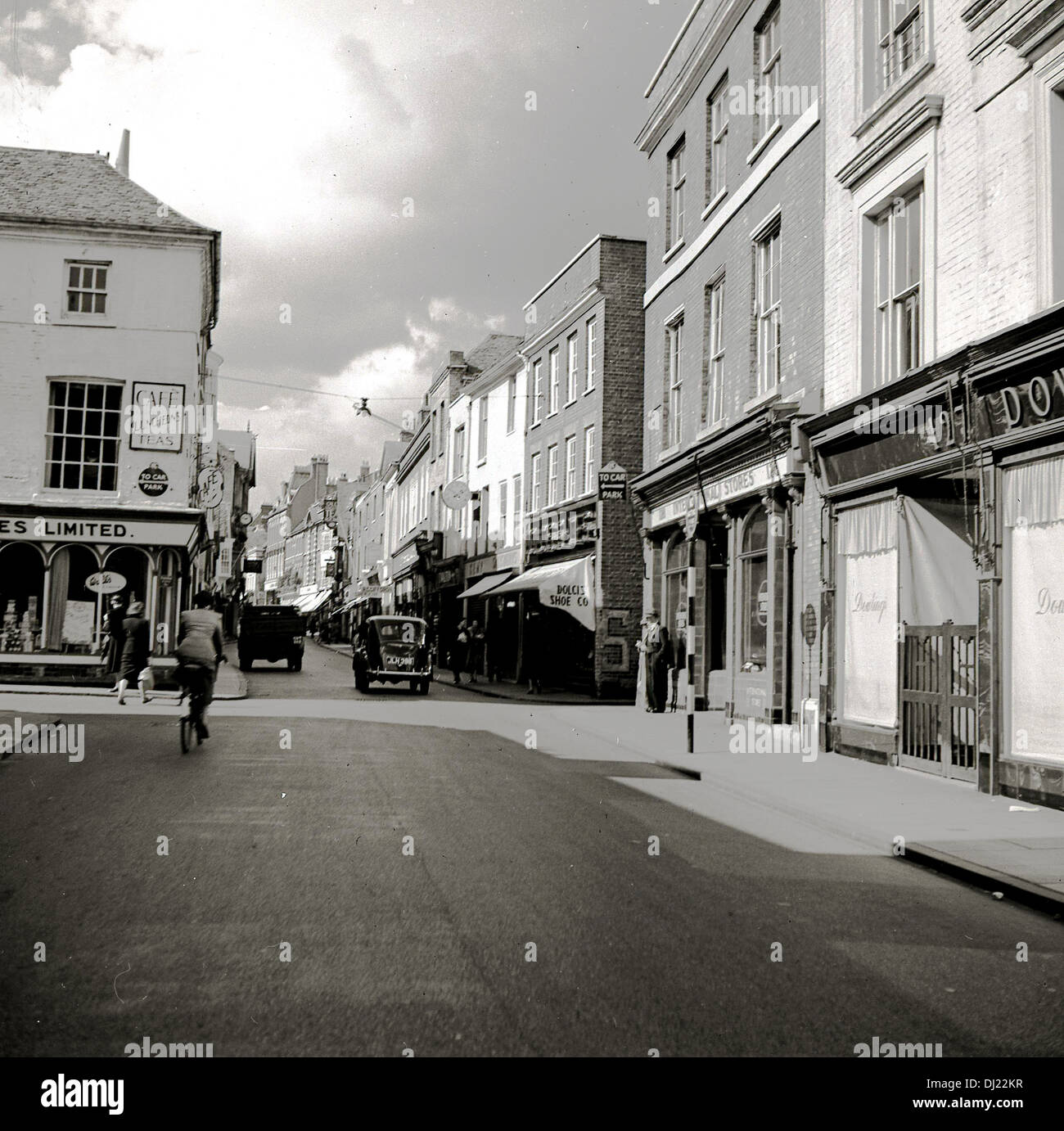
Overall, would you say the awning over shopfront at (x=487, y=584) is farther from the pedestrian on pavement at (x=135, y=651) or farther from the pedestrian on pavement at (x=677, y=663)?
the pedestrian on pavement at (x=135, y=651)

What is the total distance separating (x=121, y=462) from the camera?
94.8ft

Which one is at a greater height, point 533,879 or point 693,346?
point 693,346

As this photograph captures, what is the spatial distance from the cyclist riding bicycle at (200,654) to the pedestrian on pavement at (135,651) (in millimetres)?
7153

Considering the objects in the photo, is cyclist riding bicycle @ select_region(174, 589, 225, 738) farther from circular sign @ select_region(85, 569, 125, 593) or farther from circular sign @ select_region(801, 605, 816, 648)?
circular sign @ select_region(85, 569, 125, 593)

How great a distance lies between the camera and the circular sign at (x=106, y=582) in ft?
92.5

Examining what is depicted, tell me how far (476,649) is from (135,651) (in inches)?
706

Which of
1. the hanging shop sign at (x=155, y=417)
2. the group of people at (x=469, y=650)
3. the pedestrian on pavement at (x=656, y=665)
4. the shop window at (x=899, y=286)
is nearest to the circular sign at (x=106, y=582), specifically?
the hanging shop sign at (x=155, y=417)

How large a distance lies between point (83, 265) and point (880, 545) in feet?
75.6

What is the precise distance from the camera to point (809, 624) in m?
15.5

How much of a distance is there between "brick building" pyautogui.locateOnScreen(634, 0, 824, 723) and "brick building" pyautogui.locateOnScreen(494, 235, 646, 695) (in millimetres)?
3545

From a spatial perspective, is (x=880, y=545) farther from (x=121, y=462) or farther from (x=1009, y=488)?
(x=121, y=462)

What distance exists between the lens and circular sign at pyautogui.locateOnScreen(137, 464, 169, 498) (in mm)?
28891

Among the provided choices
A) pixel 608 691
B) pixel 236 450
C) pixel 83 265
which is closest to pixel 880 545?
pixel 608 691

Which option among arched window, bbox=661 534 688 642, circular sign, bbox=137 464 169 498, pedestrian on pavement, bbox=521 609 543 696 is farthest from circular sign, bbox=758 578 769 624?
circular sign, bbox=137 464 169 498
